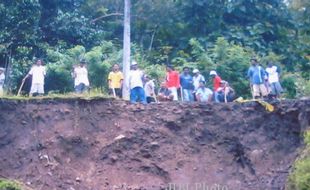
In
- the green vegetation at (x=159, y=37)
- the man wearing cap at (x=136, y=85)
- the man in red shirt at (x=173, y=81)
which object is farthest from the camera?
the green vegetation at (x=159, y=37)

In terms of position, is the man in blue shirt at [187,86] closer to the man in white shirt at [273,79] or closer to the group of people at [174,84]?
the group of people at [174,84]

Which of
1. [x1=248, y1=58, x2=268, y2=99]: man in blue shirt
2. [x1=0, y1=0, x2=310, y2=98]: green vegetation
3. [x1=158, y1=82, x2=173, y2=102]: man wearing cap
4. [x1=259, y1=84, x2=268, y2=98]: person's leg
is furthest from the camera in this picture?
[x1=0, y1=0, x2=310, y2=98]: green vegetation

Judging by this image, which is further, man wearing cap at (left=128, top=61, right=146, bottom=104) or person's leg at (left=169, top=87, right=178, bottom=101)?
person's leg at (left=169, top=87, right=178, bottom=101)

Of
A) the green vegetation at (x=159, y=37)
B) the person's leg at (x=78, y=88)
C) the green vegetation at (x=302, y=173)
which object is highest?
the green vegetation at (x=159, y=37)

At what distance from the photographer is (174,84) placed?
20.8 meters

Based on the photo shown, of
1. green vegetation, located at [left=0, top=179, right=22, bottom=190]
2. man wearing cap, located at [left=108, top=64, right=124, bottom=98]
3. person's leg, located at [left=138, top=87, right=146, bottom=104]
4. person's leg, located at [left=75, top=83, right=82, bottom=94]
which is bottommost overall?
green vegetation, located at [left=0, top=179, right=22, bottom=190]

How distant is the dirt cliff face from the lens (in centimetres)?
1984

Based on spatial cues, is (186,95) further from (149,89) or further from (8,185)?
(8,185)

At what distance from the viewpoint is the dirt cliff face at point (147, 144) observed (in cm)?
1984

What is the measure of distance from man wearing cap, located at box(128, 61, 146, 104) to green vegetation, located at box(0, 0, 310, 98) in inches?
133

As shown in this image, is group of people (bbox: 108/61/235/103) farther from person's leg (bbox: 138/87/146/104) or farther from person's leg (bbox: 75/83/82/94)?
person's leg (bbox: 75/83/82/94)

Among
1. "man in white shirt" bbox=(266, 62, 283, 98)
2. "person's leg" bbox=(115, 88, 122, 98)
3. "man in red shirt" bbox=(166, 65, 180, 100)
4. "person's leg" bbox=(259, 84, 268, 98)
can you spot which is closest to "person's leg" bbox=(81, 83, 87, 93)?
"person's leg" bbox=(115, 88, 122, 98)

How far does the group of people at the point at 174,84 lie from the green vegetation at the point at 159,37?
9.70 feet

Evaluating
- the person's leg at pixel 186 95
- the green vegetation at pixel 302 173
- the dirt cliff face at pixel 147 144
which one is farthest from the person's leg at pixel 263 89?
the green vegetation at pixel 302 173
